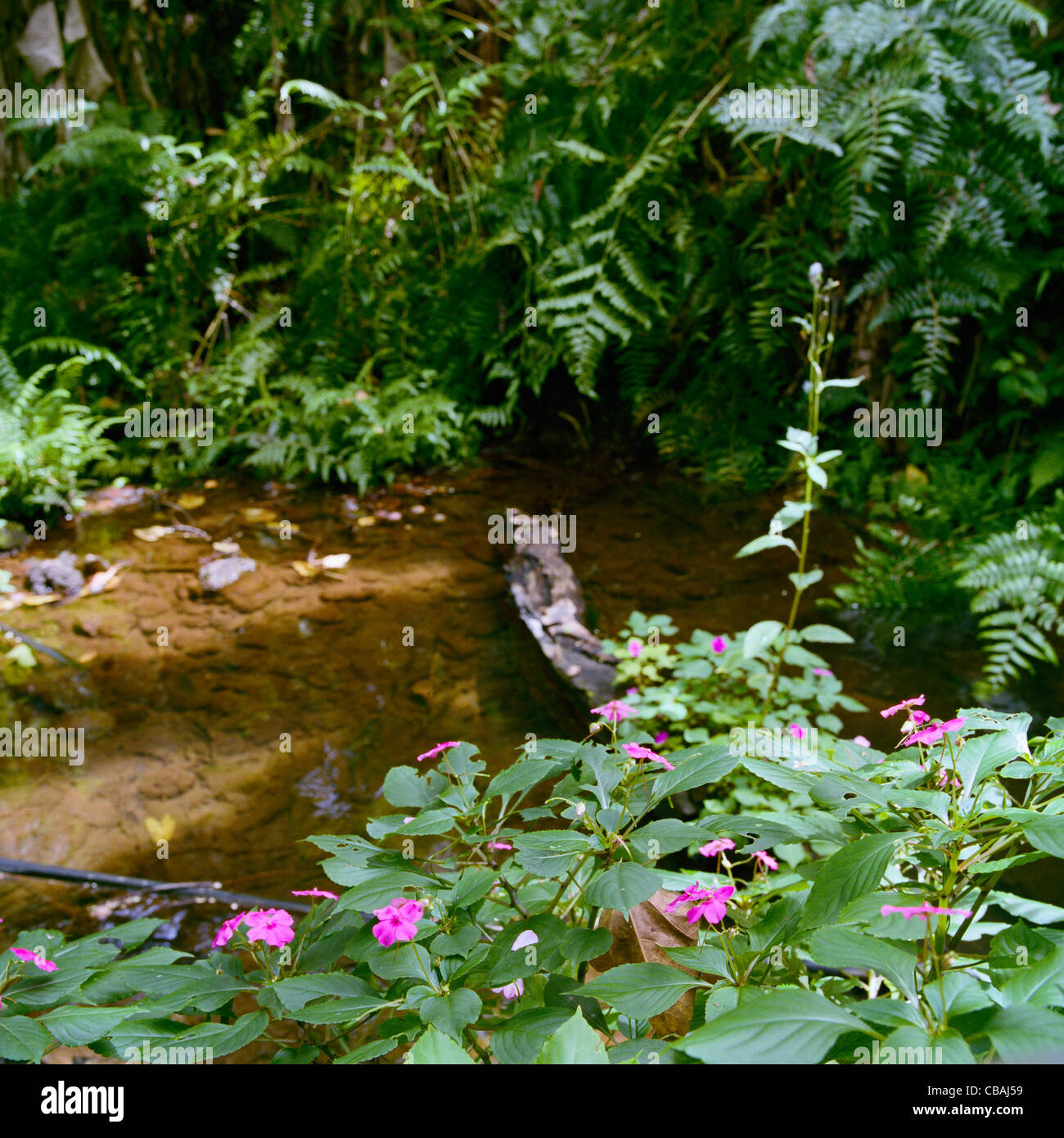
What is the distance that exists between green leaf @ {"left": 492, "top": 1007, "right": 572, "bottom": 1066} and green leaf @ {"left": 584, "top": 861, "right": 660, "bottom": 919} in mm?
94

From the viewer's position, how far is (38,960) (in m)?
0.71

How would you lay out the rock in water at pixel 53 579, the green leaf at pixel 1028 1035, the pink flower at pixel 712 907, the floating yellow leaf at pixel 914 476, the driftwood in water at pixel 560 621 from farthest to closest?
the floating yellow leaf at pixel 914 476 → the rock in water at pixel 53 579 → the driftwood in water at pixel 560 621 → the pink flower at pixel 712 907 → the green leaf at pixel 1028 1035

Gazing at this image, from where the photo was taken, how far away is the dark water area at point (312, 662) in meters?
1.97

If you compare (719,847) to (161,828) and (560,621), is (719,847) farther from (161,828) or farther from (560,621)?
(161,828)

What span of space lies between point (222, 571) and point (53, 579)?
2.41ft

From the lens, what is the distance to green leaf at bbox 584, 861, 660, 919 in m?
0.57

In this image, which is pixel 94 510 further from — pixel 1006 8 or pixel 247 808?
pixel 1006 8

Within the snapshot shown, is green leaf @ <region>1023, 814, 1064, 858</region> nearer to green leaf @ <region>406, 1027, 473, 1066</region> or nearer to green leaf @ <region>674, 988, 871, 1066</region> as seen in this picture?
green leaf @ <region>674, 988, 871, 1066</region>

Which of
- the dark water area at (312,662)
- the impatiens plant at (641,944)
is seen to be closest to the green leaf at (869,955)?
the impatiens plant at (641,944)

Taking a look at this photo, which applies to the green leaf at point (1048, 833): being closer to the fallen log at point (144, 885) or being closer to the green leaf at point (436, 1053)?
the green leaf at point (436, 1053)

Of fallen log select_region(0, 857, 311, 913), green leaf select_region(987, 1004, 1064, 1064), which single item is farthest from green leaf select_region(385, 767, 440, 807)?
fallen log select_region(0, 857, 311, 913)

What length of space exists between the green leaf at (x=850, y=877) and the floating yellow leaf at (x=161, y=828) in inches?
76.7

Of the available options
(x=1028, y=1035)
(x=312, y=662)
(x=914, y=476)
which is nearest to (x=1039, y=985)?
(x=1028, y=1035)

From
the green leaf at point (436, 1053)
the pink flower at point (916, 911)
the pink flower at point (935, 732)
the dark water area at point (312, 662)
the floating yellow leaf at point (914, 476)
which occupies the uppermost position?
the floating yellow leaf at point (914, 476)
